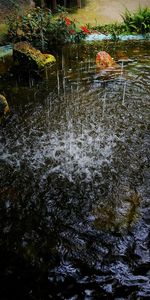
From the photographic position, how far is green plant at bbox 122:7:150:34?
41.3 ft

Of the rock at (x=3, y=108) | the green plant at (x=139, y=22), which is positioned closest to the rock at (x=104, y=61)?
A: the green plant at (x=139, y=22)

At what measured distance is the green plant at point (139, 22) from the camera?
41.3ft

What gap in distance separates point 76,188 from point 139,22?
394 inches

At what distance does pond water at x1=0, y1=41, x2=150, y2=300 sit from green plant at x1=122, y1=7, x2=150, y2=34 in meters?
4.15

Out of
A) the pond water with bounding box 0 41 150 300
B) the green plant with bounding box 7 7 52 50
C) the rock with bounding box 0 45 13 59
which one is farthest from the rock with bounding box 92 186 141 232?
the green plant with bounding box 7 7 52 50

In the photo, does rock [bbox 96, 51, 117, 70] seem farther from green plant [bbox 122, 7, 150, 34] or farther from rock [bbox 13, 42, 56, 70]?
green plant [bbox 122, 7, 150, 34]

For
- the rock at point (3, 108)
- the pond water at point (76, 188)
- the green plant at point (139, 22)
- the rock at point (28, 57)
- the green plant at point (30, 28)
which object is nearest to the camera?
the pond water at point (76, 188)

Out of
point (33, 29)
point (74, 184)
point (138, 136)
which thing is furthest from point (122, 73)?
point (74, 184)

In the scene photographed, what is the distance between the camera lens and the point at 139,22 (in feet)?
41.7

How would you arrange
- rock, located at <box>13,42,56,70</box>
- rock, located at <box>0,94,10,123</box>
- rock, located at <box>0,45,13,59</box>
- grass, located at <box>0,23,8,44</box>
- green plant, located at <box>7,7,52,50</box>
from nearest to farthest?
rock, located at <box>0,94,10,123</box>
rock, located at <box>13,42,56,70</box>
rock, located at <box>0,45,13,59</box>
green plant, located at <box>7,7,52,50</box>
grass, located at <box>0,23,8,44</box>

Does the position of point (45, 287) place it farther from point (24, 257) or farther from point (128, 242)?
point (128, 242)

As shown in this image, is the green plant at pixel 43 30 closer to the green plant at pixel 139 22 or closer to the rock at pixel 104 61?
the green plant at pixel 139 22

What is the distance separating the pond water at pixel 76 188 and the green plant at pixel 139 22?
4149mm

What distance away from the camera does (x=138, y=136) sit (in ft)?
22.6
